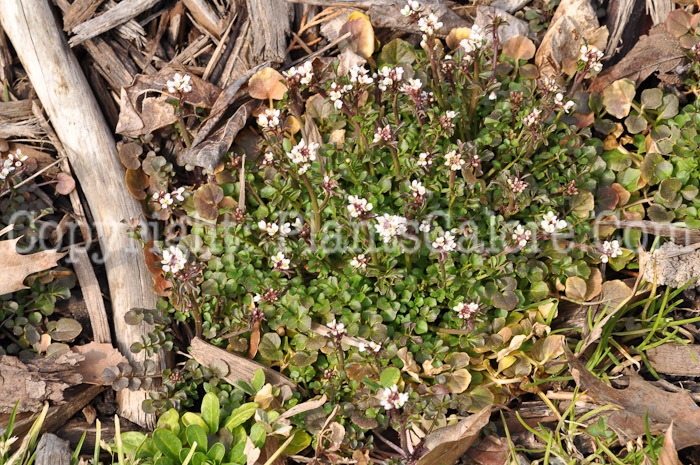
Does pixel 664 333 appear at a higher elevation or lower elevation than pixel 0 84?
lower

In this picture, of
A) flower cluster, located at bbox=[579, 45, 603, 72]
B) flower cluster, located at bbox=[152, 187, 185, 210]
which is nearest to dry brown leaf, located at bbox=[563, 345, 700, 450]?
flower cluster, located at bbox=[579, 45, 603, 72]

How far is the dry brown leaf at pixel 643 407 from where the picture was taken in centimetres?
278

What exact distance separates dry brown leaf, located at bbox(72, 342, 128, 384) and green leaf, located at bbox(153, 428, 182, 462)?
1.66 ft

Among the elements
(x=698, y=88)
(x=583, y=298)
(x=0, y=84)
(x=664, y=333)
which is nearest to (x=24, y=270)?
(x=0, y=84)

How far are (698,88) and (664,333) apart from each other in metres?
1.43

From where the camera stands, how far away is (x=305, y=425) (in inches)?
114

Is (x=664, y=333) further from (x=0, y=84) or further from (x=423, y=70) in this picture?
(x=0, y=84)

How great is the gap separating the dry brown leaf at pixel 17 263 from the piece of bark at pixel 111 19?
1.27 meters

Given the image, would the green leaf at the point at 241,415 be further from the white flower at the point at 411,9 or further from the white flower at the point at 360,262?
the white flower at the point at 411,9

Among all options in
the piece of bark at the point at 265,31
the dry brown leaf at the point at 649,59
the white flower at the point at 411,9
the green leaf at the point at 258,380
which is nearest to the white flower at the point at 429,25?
the white flower at the point at 411,9

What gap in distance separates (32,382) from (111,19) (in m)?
2.11

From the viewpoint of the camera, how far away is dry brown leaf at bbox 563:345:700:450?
2779 mm

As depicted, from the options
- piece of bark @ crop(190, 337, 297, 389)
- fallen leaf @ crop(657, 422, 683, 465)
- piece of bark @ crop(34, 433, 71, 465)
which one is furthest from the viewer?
piece of bark @ crop(190, 337, 297, 389)

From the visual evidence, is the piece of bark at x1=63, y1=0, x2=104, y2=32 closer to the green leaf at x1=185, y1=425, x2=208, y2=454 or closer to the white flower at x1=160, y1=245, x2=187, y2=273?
the white flower at x1=160, y1=245, x2=187, y2=273
